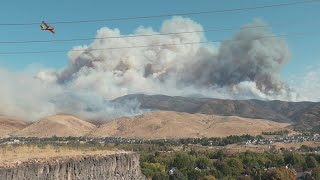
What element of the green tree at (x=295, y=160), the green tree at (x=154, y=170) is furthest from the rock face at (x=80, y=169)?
the green tree at (x=295, y=160)

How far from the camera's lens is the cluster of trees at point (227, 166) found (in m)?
93.1

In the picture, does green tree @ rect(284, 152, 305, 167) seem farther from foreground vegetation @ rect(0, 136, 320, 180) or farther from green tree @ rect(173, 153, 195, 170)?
green tree @ rect(173, 153, 195, 170)

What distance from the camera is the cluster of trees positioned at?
3666 inches

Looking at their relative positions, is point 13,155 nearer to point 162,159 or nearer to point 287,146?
point 162,159

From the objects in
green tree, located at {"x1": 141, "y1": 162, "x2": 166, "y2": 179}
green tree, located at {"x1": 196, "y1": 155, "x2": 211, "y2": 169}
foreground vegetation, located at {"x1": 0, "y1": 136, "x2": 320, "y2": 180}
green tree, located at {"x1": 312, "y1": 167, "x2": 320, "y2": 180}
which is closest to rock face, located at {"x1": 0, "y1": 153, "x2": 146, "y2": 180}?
green tree, located at {"x1": 141, "y1": 162, "x2": 166, "y2": 179}

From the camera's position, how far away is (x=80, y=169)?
30.2 metres

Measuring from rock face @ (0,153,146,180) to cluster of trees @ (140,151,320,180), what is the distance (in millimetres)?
51361

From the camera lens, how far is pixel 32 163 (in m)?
25.6

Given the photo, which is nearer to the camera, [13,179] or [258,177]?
[13,179]

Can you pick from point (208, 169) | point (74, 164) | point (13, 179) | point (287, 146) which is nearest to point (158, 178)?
point (208, 169)

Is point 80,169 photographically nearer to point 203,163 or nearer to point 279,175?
point 279,175

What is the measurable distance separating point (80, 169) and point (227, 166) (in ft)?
252

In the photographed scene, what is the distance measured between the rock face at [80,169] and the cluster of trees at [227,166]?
51361mm

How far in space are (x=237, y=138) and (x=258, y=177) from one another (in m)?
89.1
